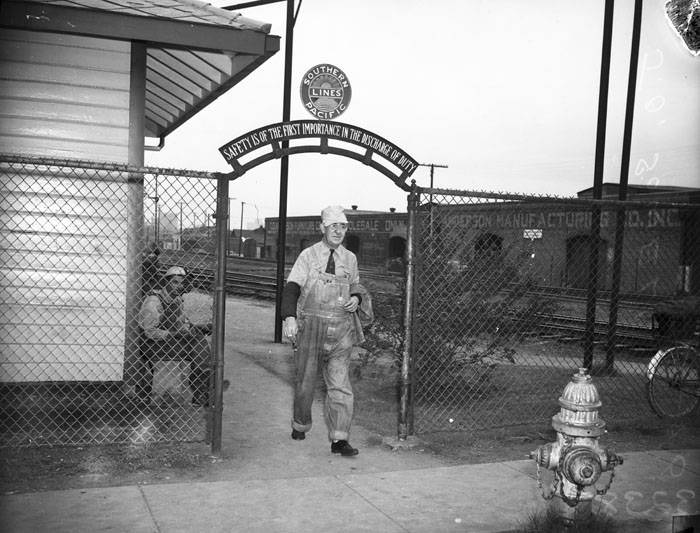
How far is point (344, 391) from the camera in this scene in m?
5.89

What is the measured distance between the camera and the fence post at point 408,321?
6.06 metres

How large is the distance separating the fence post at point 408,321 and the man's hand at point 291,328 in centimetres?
98

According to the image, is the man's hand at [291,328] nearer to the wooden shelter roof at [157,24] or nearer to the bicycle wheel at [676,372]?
the wooden shelter roof at [157,24]

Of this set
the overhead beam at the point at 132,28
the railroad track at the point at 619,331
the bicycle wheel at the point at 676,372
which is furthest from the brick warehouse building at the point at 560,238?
the overhead beam at the point at 132,28

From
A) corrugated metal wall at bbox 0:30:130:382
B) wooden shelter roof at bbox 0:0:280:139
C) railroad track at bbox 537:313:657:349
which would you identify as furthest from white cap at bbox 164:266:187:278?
railroad track at bbox 537:313:657:349

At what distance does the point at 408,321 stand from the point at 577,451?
2233 mm

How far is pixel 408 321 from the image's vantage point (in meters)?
6.13

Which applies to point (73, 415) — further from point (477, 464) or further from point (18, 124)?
point (477, 464)

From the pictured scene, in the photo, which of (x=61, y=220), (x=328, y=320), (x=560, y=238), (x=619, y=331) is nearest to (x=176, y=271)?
(x=61, y=220)

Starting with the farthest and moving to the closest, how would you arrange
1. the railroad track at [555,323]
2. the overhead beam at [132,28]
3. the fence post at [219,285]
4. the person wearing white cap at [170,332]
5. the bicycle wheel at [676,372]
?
1. the railroad track at [555,323]
2. the bicycle wheel at [676,372]
3. the person wearing white cap at [170,332]
4. the overhead beam at [132,28]
5. the fence post at [219,285]

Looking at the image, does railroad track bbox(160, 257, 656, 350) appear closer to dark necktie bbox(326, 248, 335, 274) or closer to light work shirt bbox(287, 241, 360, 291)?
light work shirt bbox(287, 241, 360, 291)

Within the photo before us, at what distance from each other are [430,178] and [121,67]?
45124mm

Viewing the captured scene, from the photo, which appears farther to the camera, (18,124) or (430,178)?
(430,178)

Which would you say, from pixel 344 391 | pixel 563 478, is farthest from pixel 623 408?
pixel 563 478
